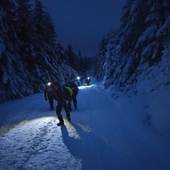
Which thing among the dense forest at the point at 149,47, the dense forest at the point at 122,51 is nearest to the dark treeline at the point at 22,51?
the dense forest at the point at 122,51

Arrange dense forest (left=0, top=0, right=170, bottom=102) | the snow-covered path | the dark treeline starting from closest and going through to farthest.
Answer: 1. the snow-covered path
2. dense forest (left=0, top=0, right=170, bottom=102)
3. the dark treeline

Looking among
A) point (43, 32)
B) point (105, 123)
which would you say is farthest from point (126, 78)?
point (43, 32)

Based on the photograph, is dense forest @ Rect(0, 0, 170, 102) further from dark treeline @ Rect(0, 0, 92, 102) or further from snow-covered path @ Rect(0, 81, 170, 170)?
snow-covered path @ Rect(0, 81, 170, 170)

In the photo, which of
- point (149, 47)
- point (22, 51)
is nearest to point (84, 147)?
point (149, 47)

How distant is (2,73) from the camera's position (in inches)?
669

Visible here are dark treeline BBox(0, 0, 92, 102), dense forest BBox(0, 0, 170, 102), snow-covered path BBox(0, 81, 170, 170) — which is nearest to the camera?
snow-covered path BBox(0, 81, 170, 170)

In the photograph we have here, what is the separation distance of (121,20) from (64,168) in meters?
18.1

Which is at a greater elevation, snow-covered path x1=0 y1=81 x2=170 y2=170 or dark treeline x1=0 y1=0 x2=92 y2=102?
dark treeline x1=0 y1=0 x2=92 y2=102

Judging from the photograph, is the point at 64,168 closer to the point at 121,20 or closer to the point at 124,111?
the point at 124,111

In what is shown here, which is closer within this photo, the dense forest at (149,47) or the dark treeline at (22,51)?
the dense forest at (149,47)

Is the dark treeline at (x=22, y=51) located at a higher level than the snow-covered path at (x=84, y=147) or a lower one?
higher

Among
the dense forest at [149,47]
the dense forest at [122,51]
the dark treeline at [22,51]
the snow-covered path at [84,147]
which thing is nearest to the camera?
the snow-covered path at [84,147]

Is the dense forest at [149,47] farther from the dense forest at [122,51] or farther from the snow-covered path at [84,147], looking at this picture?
the snow-covered path at [84,147]

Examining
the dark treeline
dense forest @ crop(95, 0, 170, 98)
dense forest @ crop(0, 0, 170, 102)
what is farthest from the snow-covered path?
the dark treeline
